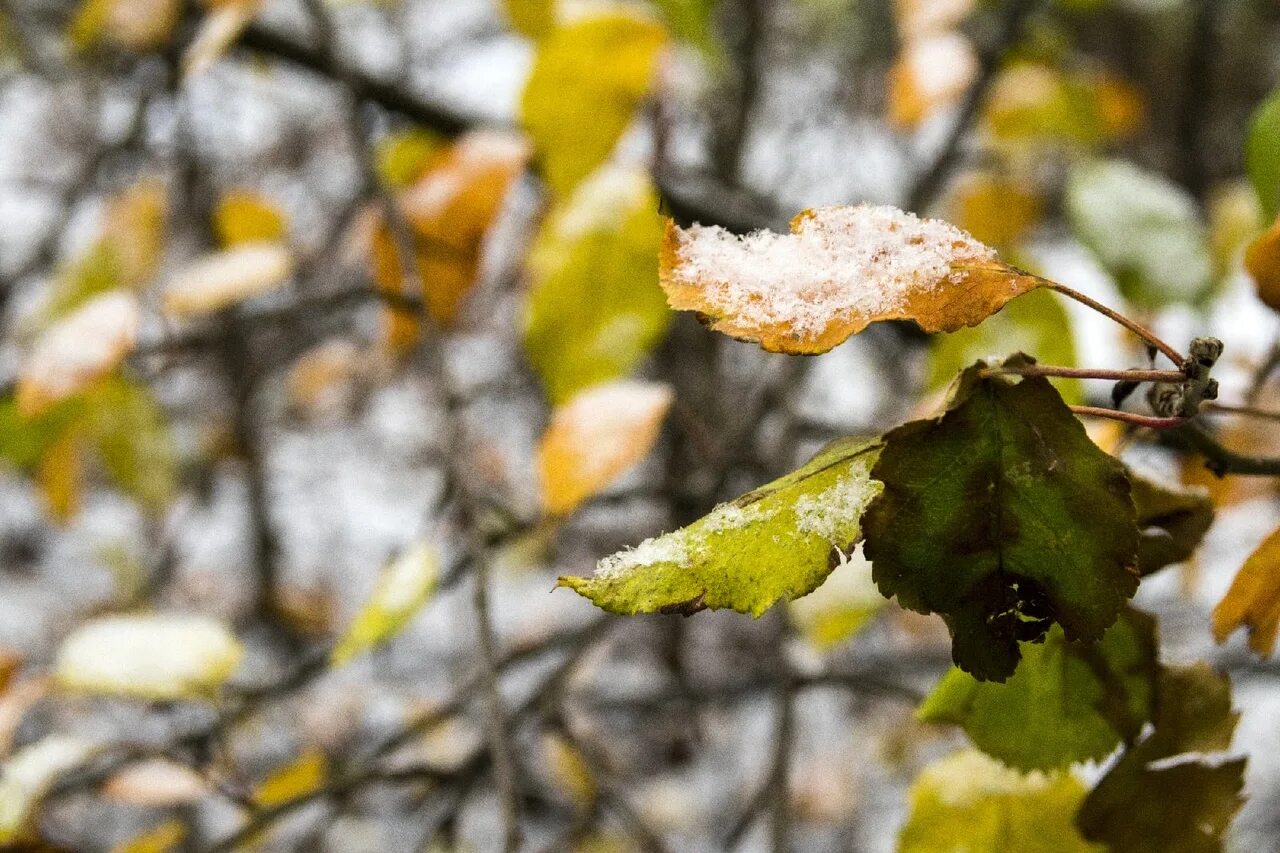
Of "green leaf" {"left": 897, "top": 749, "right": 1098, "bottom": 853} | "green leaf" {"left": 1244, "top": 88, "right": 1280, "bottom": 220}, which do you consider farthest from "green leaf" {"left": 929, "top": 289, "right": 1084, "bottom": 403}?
"green leaf" {"left": 897, "top": 749, "right": 1098, "bottom": 853}

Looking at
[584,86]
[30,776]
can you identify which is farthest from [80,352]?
[584,86]

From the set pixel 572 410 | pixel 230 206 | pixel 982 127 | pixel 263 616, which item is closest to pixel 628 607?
pixel 572 410

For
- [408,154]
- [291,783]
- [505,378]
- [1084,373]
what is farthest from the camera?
[505,378]

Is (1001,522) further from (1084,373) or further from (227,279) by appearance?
(227,279)

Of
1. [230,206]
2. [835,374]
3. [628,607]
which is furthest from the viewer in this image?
[835,374]

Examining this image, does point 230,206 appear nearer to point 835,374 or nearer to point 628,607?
point 628,607
